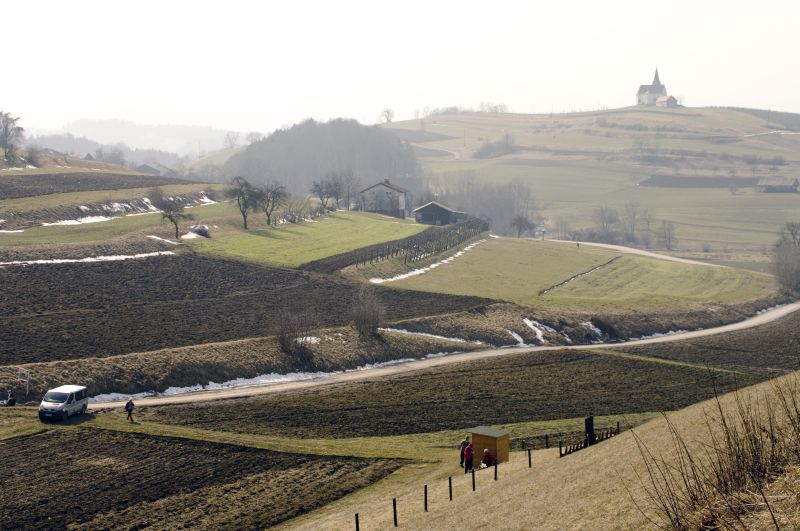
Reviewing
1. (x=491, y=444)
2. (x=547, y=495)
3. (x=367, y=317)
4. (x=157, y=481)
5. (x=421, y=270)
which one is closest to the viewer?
(x=547, y=495)

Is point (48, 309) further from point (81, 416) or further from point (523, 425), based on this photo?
point (523, 425)

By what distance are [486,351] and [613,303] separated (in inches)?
1123

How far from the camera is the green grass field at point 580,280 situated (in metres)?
98.8

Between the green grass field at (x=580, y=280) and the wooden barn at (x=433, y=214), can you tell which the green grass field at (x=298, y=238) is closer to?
the wooden barn at (x=433, y=214)

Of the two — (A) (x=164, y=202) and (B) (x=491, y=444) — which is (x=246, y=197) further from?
(B) (x=491, y=444)

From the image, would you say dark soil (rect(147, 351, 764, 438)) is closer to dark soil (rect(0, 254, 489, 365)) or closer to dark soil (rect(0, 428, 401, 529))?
dark soil (rect(0, 428, 401, 529))

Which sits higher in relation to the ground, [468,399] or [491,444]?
[491,444]

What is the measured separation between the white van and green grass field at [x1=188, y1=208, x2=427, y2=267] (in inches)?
1853

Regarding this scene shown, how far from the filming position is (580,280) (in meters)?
116

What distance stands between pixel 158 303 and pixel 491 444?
1746 inches

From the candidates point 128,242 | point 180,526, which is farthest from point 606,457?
point 128,242

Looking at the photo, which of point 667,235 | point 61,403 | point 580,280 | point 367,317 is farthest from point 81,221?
point 667,235

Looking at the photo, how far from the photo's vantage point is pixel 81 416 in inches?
1918

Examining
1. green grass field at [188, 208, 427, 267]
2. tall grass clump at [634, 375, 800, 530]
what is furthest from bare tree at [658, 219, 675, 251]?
tall grass clump at [634, 375, 800, 530]
